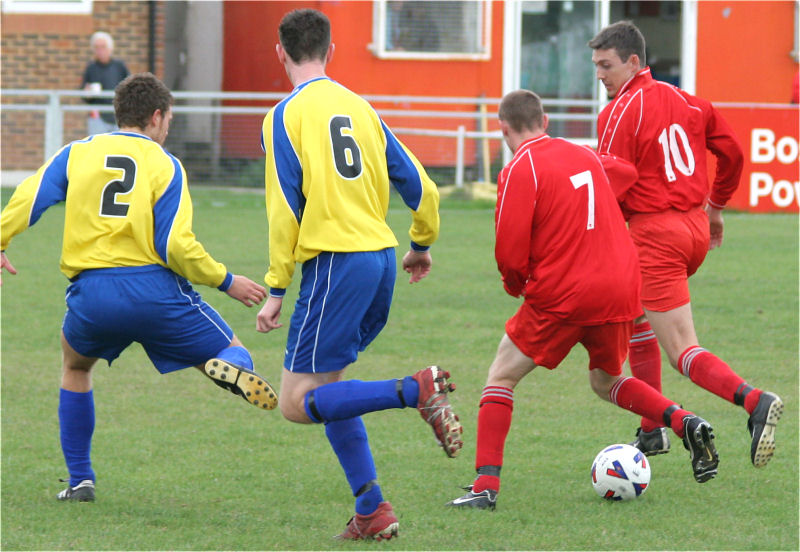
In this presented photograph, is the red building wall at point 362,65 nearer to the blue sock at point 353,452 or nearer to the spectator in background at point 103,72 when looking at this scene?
the spectator in background at point 103,72

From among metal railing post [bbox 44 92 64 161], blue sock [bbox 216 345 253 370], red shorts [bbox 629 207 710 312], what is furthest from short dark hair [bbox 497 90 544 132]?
metal railing post [bbox 44 92 64 161]

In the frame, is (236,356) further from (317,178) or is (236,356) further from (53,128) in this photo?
(53,128)

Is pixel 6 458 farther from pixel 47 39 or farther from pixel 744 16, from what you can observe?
pixel 744 16

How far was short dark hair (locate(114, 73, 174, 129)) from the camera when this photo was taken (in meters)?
5.18

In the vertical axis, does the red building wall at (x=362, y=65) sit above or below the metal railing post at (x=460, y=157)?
above

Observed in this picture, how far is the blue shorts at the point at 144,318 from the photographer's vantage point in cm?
502

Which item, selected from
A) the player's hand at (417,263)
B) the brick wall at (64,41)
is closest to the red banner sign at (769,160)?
the brick wall at (64,41)

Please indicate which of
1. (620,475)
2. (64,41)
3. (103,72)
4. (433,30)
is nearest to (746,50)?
(433,30)

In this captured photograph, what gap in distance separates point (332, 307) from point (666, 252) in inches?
78.2

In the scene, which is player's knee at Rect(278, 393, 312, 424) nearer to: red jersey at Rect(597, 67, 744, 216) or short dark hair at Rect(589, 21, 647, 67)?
red jersey at Rect(597, 67, 744, 216)

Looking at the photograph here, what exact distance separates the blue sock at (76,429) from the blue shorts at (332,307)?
43.8 inches

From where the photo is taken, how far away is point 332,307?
4.76 m

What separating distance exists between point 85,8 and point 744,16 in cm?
1033

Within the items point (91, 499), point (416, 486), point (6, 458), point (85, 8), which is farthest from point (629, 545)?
point (85, 8)
